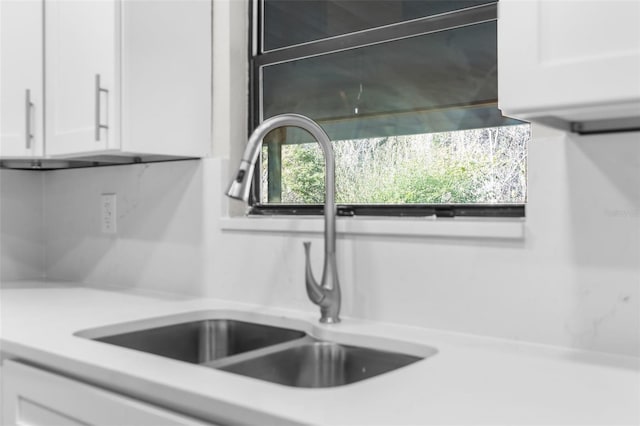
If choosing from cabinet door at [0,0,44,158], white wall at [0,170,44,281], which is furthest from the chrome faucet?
white wall at [0,170,44,281]

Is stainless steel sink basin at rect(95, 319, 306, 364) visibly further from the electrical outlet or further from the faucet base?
the electrical outlet

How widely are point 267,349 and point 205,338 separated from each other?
1.04 ft

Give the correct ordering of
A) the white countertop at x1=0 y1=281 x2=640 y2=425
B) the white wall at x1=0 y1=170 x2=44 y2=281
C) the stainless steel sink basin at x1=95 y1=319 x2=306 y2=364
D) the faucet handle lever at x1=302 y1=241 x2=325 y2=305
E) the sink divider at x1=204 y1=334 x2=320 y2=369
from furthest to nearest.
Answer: the white wall at x1=0 y1=170 x2=44 y2=281 < the stainless steel sink basin at x1=95 y1=319 x2=306 y2=364 < the faucet handle lever at x1=302 y1=241 x2=325 y2=305 < the sink divider at x1=204 y1=334 x2=320 y2=369 < the white countertop at x1=0 y1=281 x2=640 y2=425

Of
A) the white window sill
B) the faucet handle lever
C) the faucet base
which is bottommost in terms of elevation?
the faucet base

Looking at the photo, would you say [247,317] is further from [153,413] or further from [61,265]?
[61,265]

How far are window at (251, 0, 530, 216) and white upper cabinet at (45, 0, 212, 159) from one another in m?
0.19

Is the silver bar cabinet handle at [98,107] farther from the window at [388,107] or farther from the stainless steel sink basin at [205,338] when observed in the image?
the stainless steel sink basin at [205,338]

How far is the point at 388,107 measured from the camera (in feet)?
5.34

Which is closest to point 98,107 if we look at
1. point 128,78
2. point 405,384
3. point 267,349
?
point 128,78

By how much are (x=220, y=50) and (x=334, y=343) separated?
95 centimetres

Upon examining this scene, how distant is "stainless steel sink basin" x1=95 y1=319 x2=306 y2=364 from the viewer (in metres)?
1.50

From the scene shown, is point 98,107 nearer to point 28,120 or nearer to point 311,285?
point 28,120

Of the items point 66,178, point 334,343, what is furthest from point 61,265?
point 334,343

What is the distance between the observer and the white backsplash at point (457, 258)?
1.14 m
